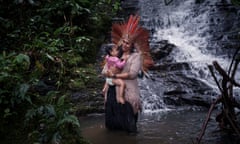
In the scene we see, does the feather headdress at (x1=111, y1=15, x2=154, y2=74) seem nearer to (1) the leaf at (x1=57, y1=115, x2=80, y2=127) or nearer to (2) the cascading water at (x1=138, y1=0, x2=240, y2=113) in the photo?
(2) the cascading water at (x1=138, y1=0, x2=240, y2=113)

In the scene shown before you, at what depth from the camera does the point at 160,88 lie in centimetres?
789

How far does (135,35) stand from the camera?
4.83m

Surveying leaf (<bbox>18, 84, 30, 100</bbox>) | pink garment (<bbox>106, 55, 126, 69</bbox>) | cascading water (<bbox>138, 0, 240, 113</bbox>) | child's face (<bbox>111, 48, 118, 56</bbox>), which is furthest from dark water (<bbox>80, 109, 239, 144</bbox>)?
leaf (<bbox>18, 84, 30, 100</bbox>)

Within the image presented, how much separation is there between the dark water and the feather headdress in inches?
41.6

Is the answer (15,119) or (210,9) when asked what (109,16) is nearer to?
(210,9)

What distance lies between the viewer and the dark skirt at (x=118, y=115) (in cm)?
481

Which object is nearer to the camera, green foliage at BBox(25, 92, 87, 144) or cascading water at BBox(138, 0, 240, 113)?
green foliage at BBox(25, 92, 87, 144)

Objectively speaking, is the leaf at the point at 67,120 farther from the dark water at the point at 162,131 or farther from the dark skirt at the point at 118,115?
the dark skirt at the point at 118,115

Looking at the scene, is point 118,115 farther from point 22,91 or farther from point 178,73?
point 178,73

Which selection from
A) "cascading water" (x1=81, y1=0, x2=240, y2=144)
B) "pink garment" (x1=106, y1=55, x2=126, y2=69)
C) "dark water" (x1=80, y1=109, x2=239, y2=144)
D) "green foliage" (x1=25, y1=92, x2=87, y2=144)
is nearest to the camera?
"green foliage" (x1=25, y1=92, x2=87, y2=144)

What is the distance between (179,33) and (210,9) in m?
2.96

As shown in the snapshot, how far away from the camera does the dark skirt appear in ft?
15.8

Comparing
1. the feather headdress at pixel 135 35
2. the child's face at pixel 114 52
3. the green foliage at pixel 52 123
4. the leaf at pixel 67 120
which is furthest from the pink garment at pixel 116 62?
the leaf at pixel 67 120

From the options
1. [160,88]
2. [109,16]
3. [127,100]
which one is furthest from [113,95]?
[109,16]
